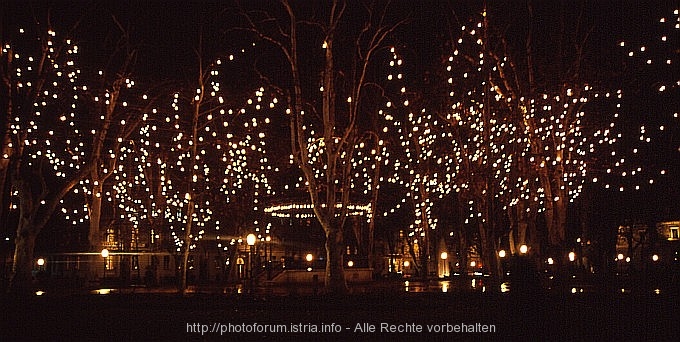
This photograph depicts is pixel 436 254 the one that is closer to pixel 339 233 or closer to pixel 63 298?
pixel 339 233

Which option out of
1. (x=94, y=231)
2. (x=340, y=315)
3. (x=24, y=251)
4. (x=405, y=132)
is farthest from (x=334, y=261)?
(x=94, y=231)

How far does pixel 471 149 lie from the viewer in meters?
30.6

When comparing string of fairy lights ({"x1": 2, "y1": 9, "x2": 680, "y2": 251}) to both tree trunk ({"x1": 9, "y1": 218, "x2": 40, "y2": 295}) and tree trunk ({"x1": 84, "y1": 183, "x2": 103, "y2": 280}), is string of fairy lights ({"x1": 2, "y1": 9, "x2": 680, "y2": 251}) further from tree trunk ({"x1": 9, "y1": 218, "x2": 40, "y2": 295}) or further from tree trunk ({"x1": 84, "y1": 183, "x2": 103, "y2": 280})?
tree trunk ({"x1": 9, "y1": 218, "x2": 40, "y2": 295})

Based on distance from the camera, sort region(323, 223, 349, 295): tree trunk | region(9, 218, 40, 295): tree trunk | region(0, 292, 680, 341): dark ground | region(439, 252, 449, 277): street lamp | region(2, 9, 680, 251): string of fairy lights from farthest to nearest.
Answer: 1. region(439, 252, 449, 277): street lamp
2. region(2, 9, 680, 251): string of fairy lights
3. region(9, 218, 40, 295): tree trunk
4. region(323, 223, 349, 295): tree trunk
5. region(0, 292, 680, 341): dark ground

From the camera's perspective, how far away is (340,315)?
19.3 meters

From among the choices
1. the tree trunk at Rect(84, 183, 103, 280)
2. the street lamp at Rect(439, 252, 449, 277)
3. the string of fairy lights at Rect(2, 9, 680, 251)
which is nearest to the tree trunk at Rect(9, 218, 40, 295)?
the string of fairy lights at Rect(2, 9, 680, 251)

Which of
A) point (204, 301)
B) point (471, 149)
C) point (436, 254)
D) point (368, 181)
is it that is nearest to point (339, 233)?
point (204, 301)

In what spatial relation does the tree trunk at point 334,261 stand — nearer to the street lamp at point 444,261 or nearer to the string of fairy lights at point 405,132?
the string of fairy lights at point 405,132

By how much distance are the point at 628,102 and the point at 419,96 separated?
40.1 ft

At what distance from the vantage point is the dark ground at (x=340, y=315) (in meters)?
14.0

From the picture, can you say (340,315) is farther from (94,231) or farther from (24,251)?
(94,231)

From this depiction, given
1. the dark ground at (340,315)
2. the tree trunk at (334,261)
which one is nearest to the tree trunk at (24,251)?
the dark ground at (340,315)

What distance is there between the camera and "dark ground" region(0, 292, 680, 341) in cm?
1398

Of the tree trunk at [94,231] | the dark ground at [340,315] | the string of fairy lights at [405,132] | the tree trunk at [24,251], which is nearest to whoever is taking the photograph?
the dark ground at [340,315]
